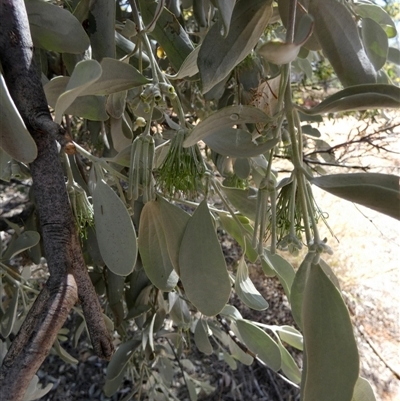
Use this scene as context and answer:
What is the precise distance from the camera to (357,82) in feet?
1.15

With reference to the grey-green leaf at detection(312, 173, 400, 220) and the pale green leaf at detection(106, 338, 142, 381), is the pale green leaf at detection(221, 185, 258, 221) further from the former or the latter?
the pale green leaf at detection(106, 338, 142, 381)

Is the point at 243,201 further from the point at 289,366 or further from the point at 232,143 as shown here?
the point at 289,366

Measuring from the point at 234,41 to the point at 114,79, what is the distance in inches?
4.0

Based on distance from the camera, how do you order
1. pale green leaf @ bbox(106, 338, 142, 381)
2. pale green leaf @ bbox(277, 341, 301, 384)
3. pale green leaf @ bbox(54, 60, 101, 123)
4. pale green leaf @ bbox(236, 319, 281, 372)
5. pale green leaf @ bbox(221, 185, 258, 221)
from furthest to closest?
pale green leaf @ bbox(106, 338, 142, 381) < pale green leaf @ bbox(277, 341, 301, 384) < pale green leaf @ bbox(236, 319, 281, 372) < pale green leaf @ bbox(221, 185, 258, 221) < pale green leaf @ bbox(54, 60, 101, 123)

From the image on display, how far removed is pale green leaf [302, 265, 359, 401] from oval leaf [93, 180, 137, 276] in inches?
6.5

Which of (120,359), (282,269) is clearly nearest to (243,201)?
(282,269)

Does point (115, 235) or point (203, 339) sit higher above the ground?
point (115, 235)

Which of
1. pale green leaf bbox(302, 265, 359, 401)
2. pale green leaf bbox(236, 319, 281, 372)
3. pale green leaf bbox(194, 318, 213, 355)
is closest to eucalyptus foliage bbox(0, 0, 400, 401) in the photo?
pale green leaf bbox(302, 265, 359, 401)

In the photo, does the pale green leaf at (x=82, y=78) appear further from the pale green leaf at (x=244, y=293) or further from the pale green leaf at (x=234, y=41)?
the pale green leaf at (x=244, y=293)

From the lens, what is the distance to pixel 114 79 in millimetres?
343

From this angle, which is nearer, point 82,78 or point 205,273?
point 82,78

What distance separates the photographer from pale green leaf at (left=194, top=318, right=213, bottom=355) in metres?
0.90

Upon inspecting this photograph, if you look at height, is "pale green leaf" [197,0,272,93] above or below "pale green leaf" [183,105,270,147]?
above

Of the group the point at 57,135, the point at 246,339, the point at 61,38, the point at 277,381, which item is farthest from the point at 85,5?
the point at 277,381
